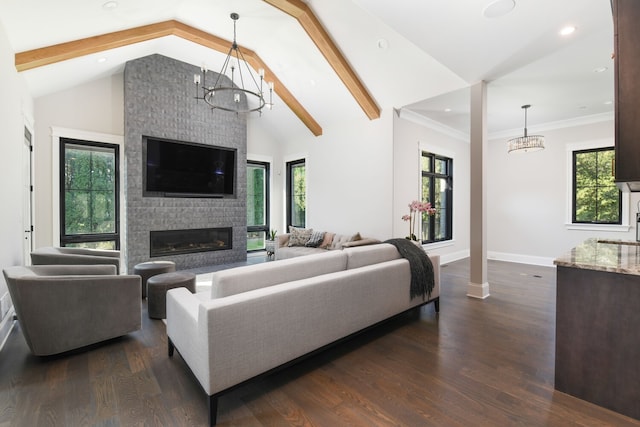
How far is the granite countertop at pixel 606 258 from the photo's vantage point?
1868 millimetres

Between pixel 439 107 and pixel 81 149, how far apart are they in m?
6.42

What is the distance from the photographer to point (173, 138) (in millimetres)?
5793

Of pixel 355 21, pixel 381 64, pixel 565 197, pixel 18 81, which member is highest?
pixel 355 21

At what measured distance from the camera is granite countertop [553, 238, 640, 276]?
1.87m

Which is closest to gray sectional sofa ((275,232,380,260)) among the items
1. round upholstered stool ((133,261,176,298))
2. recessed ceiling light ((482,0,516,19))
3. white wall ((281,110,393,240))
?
white wall ((281,110,393,240))

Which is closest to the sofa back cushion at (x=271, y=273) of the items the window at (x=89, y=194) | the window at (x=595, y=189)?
the window at (x=89, y=194)

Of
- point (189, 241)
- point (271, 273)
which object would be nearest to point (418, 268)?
point (271, 273)

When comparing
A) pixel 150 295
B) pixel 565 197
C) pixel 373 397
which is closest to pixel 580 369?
pixel 373 397

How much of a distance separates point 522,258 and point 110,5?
27.6ft

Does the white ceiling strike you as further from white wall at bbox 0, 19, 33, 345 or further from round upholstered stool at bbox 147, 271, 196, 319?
round upholstered stool at bbox 147, 271, 196, 319

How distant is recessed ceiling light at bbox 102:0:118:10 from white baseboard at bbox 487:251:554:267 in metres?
8.27

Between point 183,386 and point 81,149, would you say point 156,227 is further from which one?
point 183,386

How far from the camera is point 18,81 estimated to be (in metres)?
3.53

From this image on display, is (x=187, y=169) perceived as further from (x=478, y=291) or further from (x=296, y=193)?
(x=478, y=291)
